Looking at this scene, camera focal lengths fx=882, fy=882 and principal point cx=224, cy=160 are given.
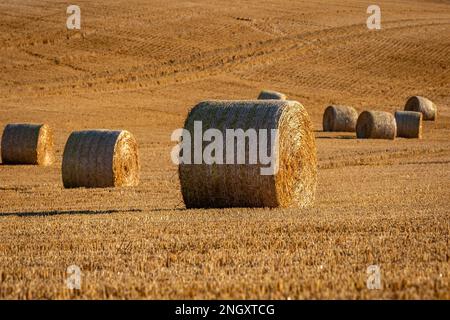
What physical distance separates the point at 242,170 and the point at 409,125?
21256mm

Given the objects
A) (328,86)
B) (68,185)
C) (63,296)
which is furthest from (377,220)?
(328,86)

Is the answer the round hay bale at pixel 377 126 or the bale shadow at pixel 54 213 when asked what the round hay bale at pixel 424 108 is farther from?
the bale shadow at pixel 54 213

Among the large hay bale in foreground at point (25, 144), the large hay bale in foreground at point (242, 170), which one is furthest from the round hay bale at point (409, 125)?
the large hay bale in foreground at point (242, 170)

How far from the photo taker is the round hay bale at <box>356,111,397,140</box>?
1193 inches

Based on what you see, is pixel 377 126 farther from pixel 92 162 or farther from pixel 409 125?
pixel 92 162

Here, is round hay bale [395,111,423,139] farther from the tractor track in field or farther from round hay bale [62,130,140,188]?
round hay bale [62,130,140,188]

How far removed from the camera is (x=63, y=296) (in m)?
5.92

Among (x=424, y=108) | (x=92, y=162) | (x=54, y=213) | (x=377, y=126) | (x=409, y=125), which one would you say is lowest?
(x=54, y=213)

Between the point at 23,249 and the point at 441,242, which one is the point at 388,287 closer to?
the point at 441,242

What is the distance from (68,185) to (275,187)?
19.5ft

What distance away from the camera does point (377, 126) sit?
99.2 feet

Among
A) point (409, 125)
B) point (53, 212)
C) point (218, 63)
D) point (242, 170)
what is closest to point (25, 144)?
point (53, 212)

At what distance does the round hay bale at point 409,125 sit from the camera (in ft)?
104
